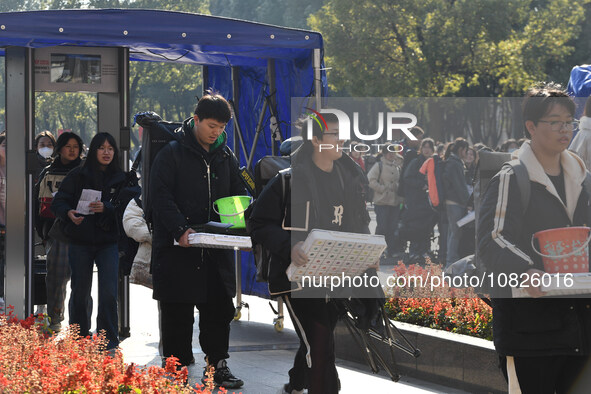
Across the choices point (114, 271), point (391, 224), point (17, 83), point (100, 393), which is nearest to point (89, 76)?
point (17, 83)

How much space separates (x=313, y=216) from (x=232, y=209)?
1460 millimetres

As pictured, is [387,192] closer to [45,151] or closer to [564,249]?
[564,249]

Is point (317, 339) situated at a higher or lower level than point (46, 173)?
lower

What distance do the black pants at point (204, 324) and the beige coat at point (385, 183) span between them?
1685mm

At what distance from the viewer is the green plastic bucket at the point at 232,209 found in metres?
6.70

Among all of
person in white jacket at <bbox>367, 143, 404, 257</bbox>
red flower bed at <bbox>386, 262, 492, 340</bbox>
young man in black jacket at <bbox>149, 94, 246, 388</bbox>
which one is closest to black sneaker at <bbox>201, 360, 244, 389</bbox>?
young man in black jacket at <bbox>149, 94, 246, 388</bbox>

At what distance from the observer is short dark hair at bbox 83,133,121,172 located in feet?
27.0

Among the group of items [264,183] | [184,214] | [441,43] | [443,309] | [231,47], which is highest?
[441,43]

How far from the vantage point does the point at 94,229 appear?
8.15 metres

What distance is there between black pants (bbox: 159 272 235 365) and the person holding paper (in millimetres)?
1406

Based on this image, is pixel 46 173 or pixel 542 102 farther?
pixel 46 173

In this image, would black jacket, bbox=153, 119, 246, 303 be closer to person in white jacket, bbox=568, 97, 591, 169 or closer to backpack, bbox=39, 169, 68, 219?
person in white jacket, bbox=568, 97, 591, 169

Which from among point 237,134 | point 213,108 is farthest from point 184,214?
point 237,134

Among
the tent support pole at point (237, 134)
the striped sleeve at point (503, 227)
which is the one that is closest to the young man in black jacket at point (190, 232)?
the striped sleeve at point (503, 227)
